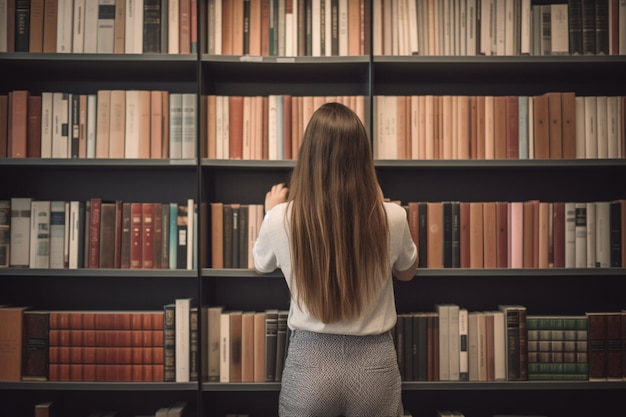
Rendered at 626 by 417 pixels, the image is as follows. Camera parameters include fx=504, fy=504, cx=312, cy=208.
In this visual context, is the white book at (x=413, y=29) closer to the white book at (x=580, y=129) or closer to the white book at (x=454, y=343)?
the white book at (x=580, y=129)

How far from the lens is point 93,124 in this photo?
6.77 feet

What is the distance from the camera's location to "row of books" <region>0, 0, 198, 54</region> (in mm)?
2047

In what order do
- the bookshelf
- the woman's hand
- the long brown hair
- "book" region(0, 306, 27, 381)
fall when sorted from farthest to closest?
the bookshelf
"book" region(0, 306, 27, 381)
the woman's hand
the long brown hair

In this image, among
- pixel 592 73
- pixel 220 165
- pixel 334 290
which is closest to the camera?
pixel 334 290

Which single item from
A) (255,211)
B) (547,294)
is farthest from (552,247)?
(255,211)

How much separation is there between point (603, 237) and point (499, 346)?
62 cm

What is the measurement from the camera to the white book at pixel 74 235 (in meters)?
2.06

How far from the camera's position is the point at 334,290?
4.88 feet

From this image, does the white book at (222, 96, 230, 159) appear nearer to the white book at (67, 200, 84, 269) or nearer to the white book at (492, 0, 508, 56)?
the white book at (67, 200, 84, 269)

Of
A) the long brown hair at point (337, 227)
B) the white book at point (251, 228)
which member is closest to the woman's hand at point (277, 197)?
the white book at point (251, 228)

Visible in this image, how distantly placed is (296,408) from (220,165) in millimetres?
982

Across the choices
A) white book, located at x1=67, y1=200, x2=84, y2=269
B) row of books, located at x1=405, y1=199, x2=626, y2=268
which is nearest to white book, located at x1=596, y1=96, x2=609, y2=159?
row of books, located at x1=405, y1=199, x2=626, y2=268

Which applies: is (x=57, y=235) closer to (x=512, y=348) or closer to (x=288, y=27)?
(x=288, y=27)

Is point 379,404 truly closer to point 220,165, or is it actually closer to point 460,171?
point 220,165
